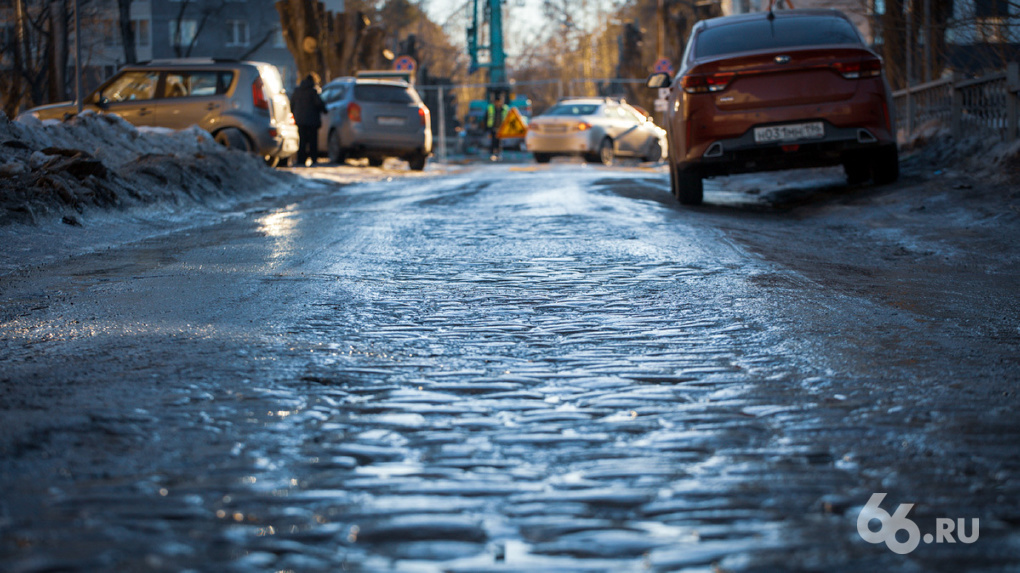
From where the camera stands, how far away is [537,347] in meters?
4.38

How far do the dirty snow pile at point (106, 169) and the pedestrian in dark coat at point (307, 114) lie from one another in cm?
509

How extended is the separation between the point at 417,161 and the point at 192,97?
21.4 feet

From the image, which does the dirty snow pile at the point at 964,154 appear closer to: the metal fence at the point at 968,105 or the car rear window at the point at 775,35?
the metal fence at the point at 968,105

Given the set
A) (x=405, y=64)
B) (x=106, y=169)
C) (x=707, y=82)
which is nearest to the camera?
(x=707, y=82)

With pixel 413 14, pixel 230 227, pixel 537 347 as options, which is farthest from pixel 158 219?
pixel 413 14

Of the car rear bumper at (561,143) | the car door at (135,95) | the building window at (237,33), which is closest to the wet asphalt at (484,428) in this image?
the car door at (135,95)

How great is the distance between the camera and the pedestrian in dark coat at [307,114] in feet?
69.5

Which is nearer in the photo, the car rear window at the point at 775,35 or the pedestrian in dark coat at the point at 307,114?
the car rear window at the point at 775,35

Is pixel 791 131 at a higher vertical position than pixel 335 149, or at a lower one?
lower

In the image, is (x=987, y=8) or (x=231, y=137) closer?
(x=987, y=8)

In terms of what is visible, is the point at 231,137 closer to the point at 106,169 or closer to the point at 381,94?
the point at 381,94

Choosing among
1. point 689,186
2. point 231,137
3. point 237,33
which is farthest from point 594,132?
point 237,33

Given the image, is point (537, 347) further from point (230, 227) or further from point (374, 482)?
point (230, 227)

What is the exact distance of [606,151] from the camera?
27.3 metres
